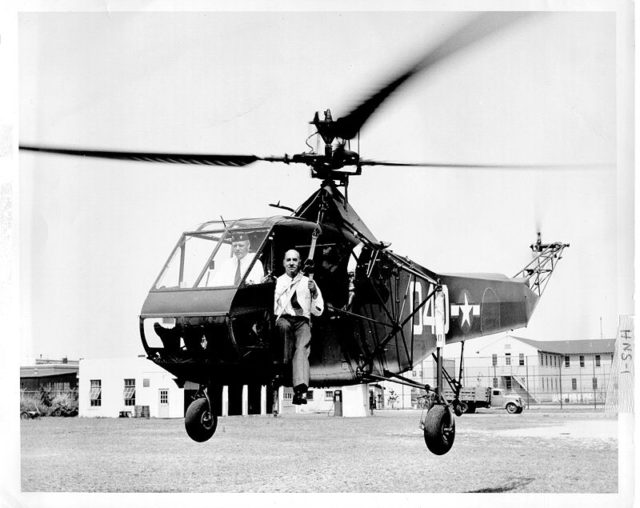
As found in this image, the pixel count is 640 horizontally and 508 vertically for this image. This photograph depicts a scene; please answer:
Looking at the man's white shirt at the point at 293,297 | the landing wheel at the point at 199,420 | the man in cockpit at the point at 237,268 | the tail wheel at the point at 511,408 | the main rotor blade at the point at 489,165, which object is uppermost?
the main rotor blade at the point at 489,165

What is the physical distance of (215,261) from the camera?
9.58m

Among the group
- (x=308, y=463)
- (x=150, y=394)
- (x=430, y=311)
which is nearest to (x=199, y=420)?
(x=308, y=463)

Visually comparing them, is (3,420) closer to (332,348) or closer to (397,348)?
(332,348)

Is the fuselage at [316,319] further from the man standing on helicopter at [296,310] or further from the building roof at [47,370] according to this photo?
the building roof at [47,370]

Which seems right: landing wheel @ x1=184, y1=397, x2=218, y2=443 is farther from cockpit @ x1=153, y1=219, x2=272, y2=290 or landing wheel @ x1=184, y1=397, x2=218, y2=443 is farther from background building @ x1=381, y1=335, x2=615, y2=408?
background building @ x1=381, y1=335, x2=615, y2=408

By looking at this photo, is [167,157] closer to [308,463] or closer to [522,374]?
[308,463]

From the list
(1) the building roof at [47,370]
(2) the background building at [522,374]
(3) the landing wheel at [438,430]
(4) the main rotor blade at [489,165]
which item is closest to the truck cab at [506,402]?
(2) the background building at [522,374]

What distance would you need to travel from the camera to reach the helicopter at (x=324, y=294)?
9117mm

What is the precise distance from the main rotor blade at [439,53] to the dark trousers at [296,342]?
2657 mm

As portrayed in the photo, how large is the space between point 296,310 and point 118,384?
6850mm

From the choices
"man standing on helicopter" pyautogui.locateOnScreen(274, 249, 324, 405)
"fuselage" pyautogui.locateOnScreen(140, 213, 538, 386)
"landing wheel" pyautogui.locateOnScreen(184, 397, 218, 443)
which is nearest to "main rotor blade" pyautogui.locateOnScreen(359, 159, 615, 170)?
"fuselage" pyautogui.locateOnScreen(140, 213, 538, 386)

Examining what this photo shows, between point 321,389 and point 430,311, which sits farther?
point 430,311
